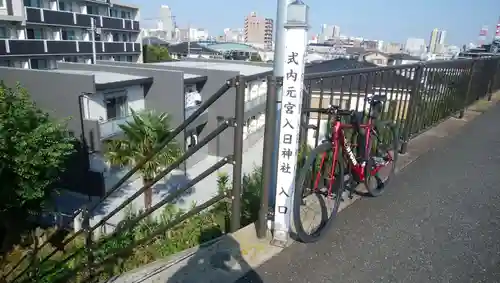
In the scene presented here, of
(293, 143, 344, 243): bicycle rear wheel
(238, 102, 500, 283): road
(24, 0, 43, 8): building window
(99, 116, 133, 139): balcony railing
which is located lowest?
(99, 116, 133, 139): balcony railing

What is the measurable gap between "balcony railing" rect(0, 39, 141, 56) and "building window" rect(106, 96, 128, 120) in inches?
446

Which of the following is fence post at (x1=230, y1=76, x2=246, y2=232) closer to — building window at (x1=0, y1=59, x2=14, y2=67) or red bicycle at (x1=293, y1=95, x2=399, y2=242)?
red bicycle at (x1=293, y1=95, x2=399, y2=242)

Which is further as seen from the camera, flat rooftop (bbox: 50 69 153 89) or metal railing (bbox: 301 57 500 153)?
flat rooftop (bbox: 50 69 153 89)

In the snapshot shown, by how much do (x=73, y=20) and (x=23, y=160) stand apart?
23.4 metres

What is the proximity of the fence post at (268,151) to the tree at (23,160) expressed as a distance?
32.7 ft

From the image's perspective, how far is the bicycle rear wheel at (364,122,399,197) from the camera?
3514 millimetres

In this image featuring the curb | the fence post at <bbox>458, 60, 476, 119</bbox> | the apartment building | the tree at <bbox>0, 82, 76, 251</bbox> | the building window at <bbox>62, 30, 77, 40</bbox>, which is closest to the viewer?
the curb

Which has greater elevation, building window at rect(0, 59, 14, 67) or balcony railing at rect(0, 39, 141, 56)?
balcony railing at rect(0, 39, 141, 56)

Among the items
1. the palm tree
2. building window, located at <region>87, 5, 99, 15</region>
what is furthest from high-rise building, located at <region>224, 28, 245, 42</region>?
the palm tree

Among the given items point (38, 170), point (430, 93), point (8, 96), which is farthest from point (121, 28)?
point (430, 93)

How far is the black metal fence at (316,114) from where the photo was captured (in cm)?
254

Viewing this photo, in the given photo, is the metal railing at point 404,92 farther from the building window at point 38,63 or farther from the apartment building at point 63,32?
the building window at point 38,63

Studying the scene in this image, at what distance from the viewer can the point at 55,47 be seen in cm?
2738

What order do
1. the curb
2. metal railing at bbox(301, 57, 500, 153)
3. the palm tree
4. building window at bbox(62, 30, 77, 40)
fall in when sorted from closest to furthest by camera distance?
1. the curb
2. metal railing at bbox(301, 57, 500, 153)
3. the palm tree
4. building window at bbox(62, 30, 77, 40)
